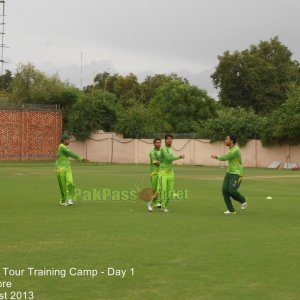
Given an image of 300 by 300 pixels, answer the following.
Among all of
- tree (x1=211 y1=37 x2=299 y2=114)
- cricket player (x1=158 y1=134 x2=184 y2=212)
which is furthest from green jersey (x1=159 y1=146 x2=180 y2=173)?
tree (x1=211 y1=37 x2=299 y2=114)

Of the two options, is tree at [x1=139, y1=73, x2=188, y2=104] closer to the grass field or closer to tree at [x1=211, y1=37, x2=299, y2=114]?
tree at [x1=211, y1=37, x2=299, y2=114]

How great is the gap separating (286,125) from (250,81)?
20.7 meters

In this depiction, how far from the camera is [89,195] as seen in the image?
19984 millimetres

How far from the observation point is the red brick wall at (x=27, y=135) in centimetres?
5773

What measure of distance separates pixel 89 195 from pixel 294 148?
31.4 metres

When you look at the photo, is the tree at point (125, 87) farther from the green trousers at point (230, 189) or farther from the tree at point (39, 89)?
the green trousers at point (230, 189)

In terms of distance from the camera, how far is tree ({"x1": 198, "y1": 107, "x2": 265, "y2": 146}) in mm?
51281

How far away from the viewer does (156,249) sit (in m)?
10.1

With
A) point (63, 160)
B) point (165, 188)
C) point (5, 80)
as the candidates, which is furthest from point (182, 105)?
point (165, 188)

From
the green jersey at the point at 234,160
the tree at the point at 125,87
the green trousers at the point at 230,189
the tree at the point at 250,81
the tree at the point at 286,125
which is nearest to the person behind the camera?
the green trousers at the point at 230,189

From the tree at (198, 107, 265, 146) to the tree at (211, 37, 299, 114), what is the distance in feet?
46.3

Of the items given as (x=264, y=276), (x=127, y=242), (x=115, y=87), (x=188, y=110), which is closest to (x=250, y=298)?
(x=264, y=276)

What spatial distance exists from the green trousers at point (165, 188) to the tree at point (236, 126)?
115ft

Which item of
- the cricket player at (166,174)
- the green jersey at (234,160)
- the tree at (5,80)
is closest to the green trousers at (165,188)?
the cricket player at (166,174)
